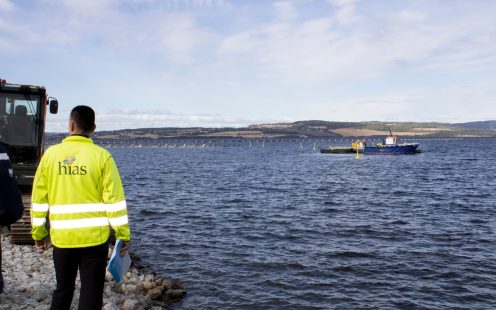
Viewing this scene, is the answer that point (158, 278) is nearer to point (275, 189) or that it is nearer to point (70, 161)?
point (70, 161)

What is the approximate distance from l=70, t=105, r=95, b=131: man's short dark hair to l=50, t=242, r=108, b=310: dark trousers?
4.33 feet

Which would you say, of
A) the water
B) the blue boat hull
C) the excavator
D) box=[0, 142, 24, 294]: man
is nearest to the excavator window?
the excavator

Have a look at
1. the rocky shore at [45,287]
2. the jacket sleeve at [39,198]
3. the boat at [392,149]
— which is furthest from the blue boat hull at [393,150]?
the jacket sleeve at [39,198]

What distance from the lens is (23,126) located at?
41.0 feet

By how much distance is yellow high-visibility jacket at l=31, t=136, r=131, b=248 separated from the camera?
181 inches

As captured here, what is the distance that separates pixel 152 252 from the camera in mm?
16422

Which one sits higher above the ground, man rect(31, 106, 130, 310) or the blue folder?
man rect(31, 106, 130, 310)

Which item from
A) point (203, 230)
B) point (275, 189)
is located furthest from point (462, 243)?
point (275, 189)

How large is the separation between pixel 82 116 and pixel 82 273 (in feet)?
5.60

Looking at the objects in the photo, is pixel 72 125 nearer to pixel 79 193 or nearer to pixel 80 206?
pixel 79 193

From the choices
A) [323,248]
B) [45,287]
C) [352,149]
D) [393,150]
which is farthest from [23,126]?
[352,149]

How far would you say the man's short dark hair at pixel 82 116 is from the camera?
4.74 metres

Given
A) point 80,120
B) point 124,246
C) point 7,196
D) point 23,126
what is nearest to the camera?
point 80,120

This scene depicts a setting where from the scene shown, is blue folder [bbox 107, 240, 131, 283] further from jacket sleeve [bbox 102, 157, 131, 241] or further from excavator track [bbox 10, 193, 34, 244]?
excavator track [bbox 10, 193, 34, 244]
